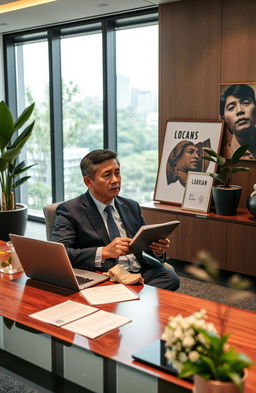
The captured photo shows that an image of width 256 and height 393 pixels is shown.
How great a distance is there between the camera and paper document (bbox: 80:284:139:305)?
6.77 feet

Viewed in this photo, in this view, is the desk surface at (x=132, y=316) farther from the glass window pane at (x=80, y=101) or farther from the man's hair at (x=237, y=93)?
the glass window pane at (x=80, y=101)

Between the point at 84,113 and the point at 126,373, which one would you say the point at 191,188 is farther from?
the point at 126,373

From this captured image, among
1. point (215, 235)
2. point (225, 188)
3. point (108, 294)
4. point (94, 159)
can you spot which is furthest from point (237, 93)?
point (108, 294)

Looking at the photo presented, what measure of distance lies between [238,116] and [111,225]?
219 centimetres

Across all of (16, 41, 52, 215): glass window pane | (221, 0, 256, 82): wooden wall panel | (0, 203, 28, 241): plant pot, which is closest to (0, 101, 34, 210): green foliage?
(0, 203, 28, 241): plant pot

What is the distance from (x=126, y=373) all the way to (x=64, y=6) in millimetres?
4212

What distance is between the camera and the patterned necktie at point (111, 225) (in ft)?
8.84

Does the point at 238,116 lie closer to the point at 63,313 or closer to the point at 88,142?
the point at 88,142

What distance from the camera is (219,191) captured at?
4.26 metres

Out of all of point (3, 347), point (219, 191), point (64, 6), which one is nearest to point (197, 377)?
point (3, 347)

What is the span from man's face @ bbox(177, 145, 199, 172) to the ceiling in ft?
4.55

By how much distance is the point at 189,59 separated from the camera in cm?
467

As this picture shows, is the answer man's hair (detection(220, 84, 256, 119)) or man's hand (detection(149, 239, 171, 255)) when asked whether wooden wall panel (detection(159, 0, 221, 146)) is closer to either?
man's hair (detection(220, 84, 256, 119))

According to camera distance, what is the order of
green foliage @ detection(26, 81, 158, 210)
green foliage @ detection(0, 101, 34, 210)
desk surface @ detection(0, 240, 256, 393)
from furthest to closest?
green foliage @ detection(26, 81, 158, 210), green foliage @ detection(0, 101, 34, 210), desk surface @ detection(0, 240, 256, 393)
